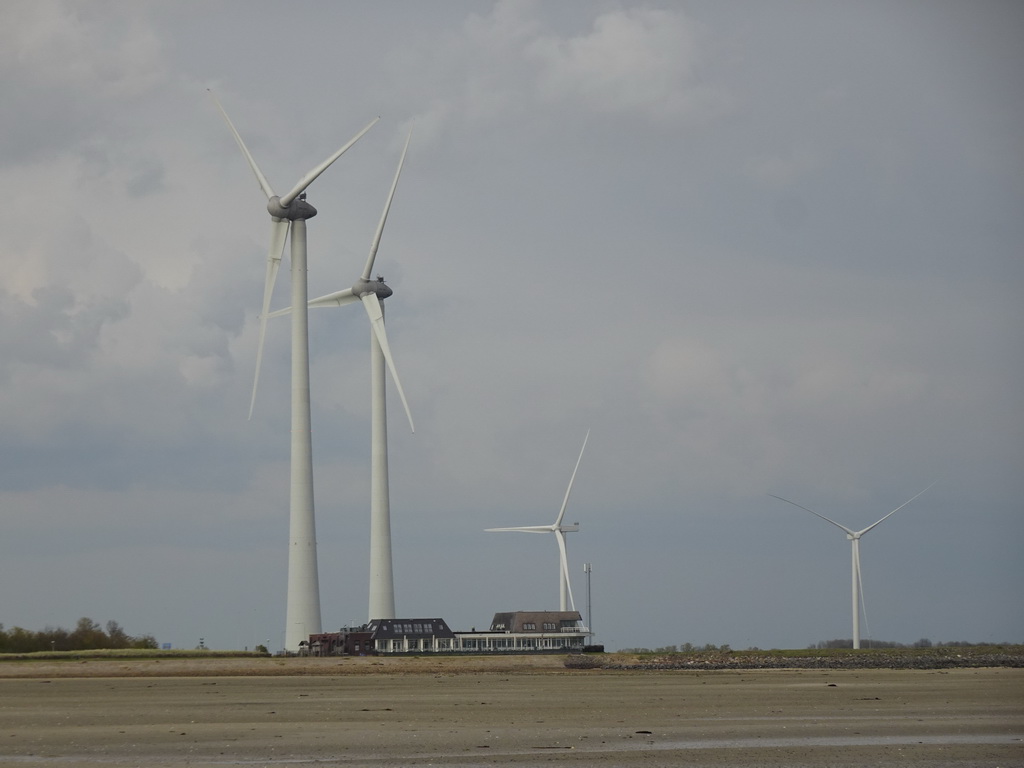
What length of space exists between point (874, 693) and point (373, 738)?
3098 cm

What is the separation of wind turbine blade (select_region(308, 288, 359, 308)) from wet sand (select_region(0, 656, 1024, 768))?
79728 millimetres

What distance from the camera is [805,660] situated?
4250 inches

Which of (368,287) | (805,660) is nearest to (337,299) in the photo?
(368,287)

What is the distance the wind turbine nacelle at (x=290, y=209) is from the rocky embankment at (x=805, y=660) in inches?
2089

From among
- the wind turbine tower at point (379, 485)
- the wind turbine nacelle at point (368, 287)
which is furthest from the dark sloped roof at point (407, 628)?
the wind turbine nacelle at point (368, 287)

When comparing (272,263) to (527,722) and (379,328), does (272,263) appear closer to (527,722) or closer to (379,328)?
(379,328)

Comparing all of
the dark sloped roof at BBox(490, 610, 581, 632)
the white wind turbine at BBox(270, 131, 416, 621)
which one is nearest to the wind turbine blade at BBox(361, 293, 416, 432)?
the white wind turbine at BBox(270, 131, 416, 621)

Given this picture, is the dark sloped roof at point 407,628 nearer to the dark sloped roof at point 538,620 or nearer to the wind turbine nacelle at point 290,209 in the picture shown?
the dark sloped roof at point 538,620

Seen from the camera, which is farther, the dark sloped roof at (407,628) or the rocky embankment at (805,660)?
the dark sloped roof at (407,628)

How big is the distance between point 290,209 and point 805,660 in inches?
2662

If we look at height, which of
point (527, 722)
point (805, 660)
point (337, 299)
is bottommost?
point (805, 660)

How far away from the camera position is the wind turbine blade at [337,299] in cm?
15250

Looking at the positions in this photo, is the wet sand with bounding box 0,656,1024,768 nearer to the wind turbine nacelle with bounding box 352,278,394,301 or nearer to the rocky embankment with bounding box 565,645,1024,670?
the rocky embankment with bounding box 565,645,1024,670

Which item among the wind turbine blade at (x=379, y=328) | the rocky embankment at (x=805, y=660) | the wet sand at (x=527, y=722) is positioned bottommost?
the rocky embankment at (x=805, y=660)
